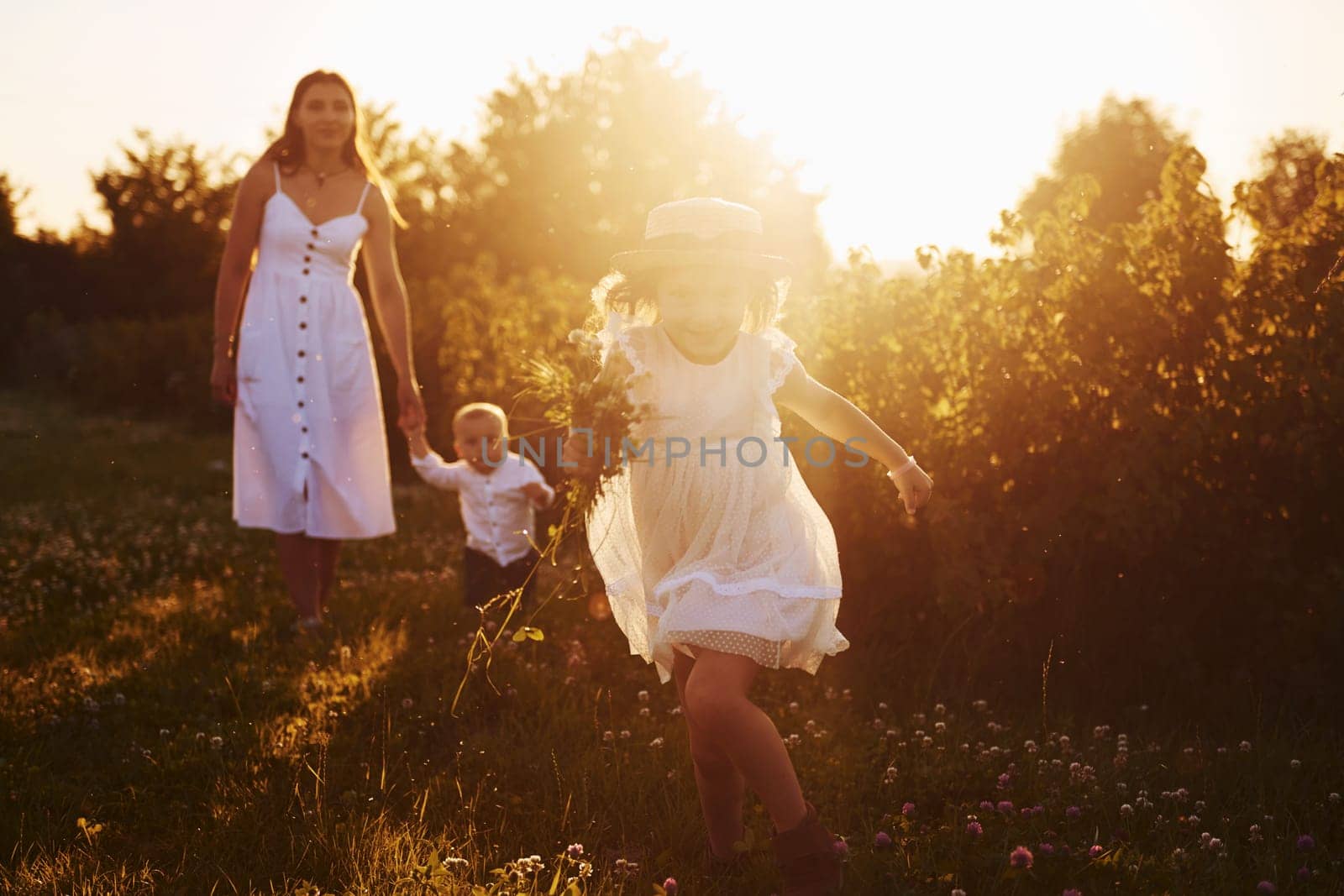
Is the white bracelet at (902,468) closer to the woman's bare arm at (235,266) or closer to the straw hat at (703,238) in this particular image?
the straw hat at (703,238)

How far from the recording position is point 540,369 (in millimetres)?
3422

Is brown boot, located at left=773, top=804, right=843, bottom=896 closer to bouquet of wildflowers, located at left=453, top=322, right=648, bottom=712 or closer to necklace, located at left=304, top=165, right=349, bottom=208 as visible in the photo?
bouquet of wildflowers, located at left=453, top=322, right=648, bottom=712

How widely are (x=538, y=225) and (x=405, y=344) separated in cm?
2949

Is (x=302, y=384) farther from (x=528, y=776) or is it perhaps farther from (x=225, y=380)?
(x=528, y=776)

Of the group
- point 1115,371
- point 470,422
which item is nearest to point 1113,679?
point 1115,371

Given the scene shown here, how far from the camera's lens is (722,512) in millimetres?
3342

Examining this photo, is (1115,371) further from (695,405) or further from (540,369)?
(540,369)

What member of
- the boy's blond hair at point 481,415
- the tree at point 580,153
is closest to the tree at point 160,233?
the tree at point 580,153

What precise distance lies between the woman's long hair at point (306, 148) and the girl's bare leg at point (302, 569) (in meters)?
1.75

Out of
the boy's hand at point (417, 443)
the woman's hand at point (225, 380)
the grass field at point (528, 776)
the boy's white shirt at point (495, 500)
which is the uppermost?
the woman's hand at point (225, 380)

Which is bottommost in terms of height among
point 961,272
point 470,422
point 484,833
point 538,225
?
point 484,833

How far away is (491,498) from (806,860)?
3.64m

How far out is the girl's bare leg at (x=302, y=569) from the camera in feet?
18.9

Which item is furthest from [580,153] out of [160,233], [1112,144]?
[1112,144]
